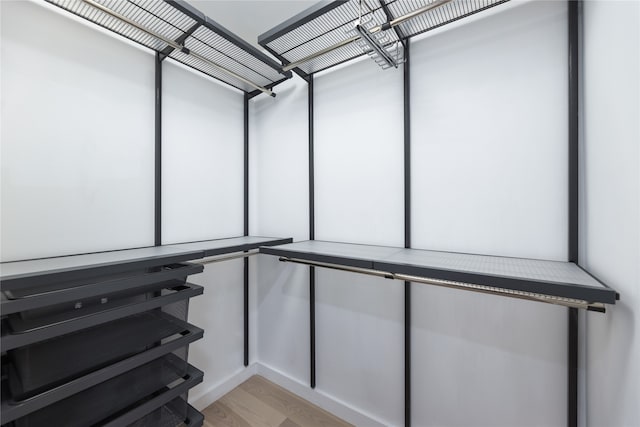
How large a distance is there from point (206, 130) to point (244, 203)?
0.61 meters

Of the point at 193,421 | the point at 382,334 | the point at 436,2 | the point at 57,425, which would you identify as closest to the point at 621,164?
the point at 436,2

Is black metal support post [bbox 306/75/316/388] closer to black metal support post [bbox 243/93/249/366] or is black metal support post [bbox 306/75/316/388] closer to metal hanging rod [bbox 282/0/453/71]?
metal hanging rod [bbox 282/0/453/71]

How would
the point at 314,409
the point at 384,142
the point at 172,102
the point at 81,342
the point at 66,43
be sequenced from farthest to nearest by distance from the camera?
the point at 314,409, the point at 172,102, the point at 384,142, the point at 66,43, the point at 81,342

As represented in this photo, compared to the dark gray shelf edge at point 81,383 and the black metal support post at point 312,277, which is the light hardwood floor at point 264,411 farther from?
the dark gray shelf edge at point 81,383

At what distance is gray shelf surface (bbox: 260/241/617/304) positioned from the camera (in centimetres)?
76

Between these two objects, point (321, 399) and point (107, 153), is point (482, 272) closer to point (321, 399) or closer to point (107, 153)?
point (321, 399)

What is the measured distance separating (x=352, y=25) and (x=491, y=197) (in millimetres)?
1100

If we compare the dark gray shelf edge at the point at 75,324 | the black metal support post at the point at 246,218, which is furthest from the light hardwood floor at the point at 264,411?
the dark gray shelf edge at the point at 75,324

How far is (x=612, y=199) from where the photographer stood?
0.78m

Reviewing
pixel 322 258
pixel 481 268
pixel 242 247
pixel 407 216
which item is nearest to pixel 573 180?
pixel 481 268

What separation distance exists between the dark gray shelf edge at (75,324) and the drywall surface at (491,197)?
126 centimetres

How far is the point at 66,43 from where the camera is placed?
124 cm

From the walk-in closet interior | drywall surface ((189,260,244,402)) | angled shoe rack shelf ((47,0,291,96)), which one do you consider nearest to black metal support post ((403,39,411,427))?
the walk-in closet interior

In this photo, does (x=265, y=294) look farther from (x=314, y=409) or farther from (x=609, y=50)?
(x=609, y=50)
